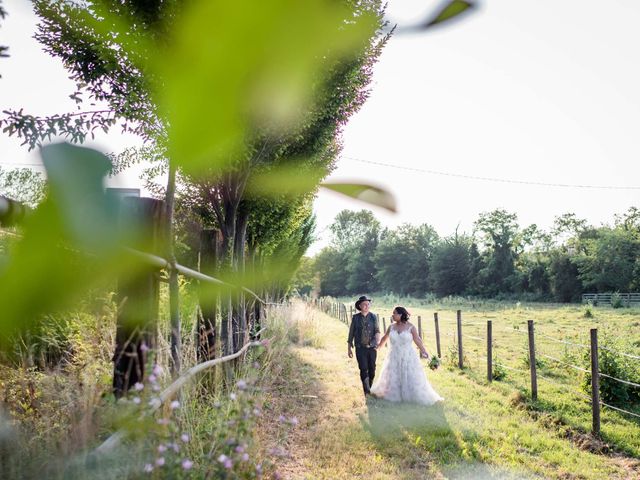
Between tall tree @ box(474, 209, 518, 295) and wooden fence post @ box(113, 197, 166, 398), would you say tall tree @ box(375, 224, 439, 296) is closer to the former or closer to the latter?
tall tree @ box(474, 209, 518, 295)

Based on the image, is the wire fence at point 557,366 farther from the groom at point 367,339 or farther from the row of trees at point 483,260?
the row of trees at point 483,260

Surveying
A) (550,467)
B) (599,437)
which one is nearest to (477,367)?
(599,437)

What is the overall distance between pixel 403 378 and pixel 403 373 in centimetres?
8

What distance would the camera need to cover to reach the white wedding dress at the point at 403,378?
808cm

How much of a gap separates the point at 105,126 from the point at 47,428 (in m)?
1.24

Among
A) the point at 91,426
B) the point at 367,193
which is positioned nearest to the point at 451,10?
the point at 367,193

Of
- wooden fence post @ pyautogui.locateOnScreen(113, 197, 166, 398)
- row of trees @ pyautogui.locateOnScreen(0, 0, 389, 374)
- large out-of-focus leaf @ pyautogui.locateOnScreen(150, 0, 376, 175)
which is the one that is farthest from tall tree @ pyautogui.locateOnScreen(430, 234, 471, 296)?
large out-of-focus leaf @ pyautogui.locateOnScreen(150, 0, 376, 175)

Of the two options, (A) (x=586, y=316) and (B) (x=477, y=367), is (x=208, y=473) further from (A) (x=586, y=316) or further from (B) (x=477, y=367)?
(A) (x=586, y=316)

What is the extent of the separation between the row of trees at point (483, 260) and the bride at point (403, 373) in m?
32.0

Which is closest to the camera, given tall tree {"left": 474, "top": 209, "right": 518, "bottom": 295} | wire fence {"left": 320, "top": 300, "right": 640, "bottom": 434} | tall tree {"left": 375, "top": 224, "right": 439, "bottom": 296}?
wire fence {"left": 320, "top": 300, "right": 640, "bottom": 434}

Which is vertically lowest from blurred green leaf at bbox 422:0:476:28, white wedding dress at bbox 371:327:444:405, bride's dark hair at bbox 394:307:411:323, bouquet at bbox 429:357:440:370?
bouquet at bbox 429:357:440:370

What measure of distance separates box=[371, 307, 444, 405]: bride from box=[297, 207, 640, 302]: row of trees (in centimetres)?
3196

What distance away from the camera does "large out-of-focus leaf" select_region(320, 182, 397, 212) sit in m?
0.63

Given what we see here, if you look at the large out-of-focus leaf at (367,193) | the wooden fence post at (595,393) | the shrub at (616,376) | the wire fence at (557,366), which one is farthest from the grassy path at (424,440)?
the large out-of-focus leaf at (367,193)
